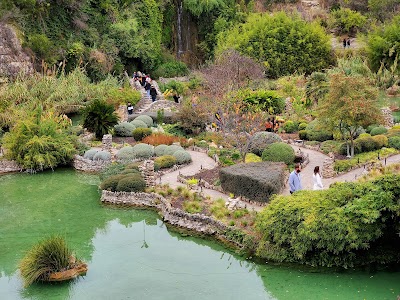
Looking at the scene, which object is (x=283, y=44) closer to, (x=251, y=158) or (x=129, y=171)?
(x=251, y=158)

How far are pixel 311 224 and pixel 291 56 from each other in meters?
33.9

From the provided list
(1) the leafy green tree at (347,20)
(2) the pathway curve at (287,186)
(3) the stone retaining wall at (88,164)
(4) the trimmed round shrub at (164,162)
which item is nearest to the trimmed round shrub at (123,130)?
(3) the stone retaining wall at (88,164)

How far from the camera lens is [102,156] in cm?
3012

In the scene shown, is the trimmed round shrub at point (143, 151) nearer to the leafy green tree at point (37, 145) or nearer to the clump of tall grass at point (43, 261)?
the leafy green tree at point (37, 145)

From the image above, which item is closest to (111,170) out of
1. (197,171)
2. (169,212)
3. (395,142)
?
(197,171)

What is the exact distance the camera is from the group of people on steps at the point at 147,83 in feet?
140

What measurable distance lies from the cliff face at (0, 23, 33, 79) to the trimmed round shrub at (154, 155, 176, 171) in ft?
56.8

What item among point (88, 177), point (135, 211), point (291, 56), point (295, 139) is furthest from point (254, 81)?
point (135, 211)

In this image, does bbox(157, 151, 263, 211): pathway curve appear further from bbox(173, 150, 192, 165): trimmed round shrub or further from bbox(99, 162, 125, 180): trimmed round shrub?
bbox(99, 162, 125, 180): trimmed round shrub

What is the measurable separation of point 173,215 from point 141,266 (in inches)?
142

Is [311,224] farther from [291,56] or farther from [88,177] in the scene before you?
[291,56]

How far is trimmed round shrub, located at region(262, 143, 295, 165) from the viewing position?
91.7 feet

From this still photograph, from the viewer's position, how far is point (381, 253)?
19.4 meters

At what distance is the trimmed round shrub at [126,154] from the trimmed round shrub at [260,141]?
5447 mm
